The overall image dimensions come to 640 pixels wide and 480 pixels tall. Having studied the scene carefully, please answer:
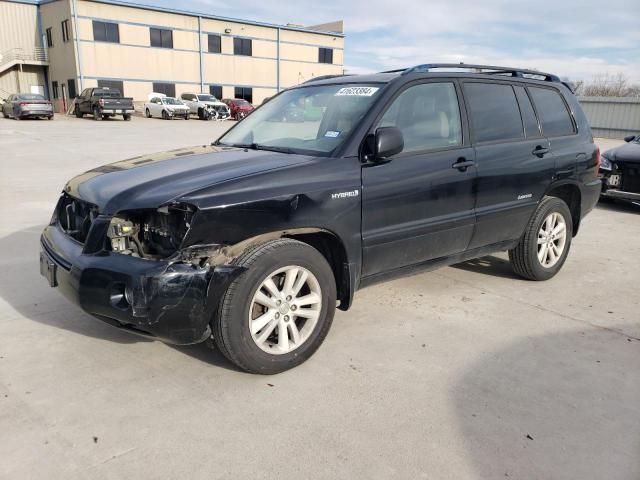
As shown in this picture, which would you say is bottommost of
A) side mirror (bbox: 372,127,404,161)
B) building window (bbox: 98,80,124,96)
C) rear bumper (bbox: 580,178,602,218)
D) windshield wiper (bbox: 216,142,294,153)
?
rear bumper (bbox: 580,178,602,218)

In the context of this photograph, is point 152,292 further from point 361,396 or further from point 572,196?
point 572,196

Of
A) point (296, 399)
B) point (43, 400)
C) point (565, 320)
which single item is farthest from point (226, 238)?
point (565, 320)

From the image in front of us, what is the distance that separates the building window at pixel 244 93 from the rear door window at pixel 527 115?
4388 cm

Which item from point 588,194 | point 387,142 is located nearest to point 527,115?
point 588,194

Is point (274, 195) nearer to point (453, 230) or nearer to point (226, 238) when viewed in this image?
point (226, 238)

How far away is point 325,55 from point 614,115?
2804 centimetres

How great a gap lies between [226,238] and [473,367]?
1751 millimetres

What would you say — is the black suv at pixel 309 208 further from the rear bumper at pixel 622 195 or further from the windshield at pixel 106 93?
the windshield at pixel 106 93

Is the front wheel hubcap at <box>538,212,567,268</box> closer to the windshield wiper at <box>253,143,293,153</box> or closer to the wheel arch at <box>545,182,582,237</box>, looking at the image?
the wheel arch at <box>545,182,582,237</box>

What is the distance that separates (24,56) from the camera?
42.8m

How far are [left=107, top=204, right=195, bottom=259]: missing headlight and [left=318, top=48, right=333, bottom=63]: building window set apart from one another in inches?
1974

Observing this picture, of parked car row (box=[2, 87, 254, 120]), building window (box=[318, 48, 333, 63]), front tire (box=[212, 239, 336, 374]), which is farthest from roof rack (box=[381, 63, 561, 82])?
building window (box=[318, 48, 333, 63])

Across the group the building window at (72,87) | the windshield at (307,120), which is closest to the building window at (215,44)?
the building window at (72,87)

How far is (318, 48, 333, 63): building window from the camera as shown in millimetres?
50303
